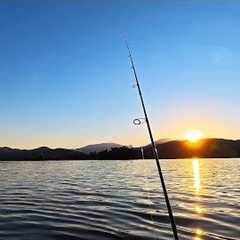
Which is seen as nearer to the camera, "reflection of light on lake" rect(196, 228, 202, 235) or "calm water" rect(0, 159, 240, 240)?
"calm water" rect(0, 159, 240, 240)

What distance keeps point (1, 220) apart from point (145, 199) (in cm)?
1021

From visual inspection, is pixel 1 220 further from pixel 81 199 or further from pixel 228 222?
pixel 228 222

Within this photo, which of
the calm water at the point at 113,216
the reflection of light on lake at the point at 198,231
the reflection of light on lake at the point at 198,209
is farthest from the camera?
the reflection of light on lake at the point at 198,209

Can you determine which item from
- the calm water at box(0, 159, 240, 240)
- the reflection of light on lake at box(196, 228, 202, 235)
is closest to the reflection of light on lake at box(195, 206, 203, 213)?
the calm water at box(0, 159, 240, 240)

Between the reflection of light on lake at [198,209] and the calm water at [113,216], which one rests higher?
the calm water at [113,216]

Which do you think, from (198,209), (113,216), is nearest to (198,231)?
(113,216)

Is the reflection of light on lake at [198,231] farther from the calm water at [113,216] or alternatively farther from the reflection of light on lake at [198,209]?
the reflection of light on lake at [198,209]

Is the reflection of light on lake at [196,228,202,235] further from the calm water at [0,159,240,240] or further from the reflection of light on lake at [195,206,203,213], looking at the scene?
the reflection of light on lake at [195,206,203,213]

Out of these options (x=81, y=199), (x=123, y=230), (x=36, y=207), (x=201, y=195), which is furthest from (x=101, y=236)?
(x=201, y=195)

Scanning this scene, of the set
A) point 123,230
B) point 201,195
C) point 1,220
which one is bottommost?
point 201,195

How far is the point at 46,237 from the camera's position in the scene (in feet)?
48.0

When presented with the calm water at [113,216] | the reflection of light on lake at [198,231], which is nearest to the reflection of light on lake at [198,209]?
the calm water at [113,216]

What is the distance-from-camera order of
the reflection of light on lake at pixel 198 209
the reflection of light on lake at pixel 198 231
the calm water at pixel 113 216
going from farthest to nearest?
1. the reflection of light on lake at pixel 198 209
2. the reflection of light on lake at pixel 198 231
3. the calm water at pixel 113 216

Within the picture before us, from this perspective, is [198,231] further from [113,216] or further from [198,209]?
[198,209]
